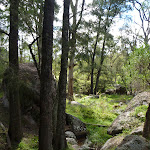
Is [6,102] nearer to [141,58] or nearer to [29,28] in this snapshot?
[29,28]

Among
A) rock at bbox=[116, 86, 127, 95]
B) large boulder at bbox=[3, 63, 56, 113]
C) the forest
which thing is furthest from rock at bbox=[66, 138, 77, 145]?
rock at bbox=[116, 86, 127, 95]

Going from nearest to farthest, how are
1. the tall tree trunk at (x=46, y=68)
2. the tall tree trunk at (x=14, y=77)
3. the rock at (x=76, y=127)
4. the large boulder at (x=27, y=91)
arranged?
the tall tree trunk at (x=46, y=68)
the tall tree trunk at (x=14, y=77)
the large boulder at (x=27, y=91)
the rock at (x=76, y=127)

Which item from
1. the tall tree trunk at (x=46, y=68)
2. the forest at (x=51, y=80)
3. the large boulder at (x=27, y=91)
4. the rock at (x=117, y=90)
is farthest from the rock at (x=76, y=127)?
the rock at (x=117, y=90)

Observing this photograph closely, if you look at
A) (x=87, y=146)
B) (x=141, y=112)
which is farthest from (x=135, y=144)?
(x=87, y=146)

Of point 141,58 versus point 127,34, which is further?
point 127,34

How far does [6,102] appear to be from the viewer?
27.2 ft

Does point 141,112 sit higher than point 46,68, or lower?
lower

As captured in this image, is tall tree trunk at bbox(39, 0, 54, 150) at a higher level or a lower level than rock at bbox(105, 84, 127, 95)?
higher

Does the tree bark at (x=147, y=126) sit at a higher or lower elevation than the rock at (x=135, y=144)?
higher

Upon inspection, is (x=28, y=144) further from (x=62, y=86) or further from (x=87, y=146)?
(x=87, y=146)

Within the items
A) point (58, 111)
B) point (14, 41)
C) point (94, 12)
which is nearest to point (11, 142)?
point (58, 111)

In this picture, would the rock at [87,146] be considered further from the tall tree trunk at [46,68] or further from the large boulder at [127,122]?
the tall tree trunk at [46,68]

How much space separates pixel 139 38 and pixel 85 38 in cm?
1588

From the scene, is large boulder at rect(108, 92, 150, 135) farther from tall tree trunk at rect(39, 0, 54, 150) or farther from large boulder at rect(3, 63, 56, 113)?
large boulder at rect(3, 63, 56, 113)
